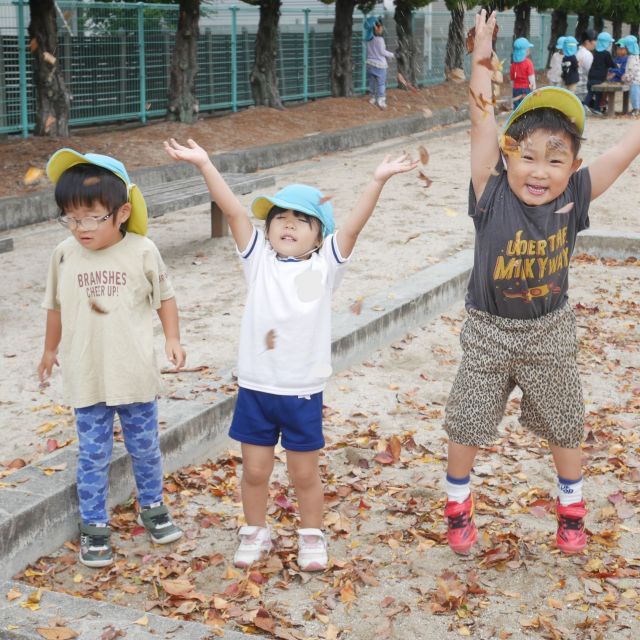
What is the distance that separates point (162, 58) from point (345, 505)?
14741 mm

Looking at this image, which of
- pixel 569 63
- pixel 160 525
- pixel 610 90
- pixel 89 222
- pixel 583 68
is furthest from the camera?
pixel 583 68

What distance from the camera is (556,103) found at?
3.63 metres

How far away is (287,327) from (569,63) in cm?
2090

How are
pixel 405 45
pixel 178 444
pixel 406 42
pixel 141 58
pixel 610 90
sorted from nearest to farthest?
pixel 178 444
pixel 141 58
pixel 610 90
pixel 405 45
pixel 406 42

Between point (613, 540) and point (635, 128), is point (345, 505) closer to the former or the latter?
point (613, 540)

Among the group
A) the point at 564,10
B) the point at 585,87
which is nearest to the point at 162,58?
the point at 585,87

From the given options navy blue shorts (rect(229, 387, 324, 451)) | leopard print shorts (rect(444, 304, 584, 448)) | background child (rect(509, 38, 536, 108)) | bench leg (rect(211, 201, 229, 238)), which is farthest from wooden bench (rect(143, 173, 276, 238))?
background child (rect(509, 38, 536, 108))

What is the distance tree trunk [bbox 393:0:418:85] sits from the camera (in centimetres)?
2584

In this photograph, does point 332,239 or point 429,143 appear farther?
point 429,143

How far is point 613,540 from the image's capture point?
12.9ft

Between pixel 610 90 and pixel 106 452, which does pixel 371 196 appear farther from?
pixel 610 90

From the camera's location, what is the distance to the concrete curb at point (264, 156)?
10773mm

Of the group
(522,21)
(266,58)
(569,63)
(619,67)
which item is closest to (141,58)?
(266,58)

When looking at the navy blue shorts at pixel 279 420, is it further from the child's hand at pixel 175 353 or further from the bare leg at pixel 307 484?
the child's hand at pixel 175 353
